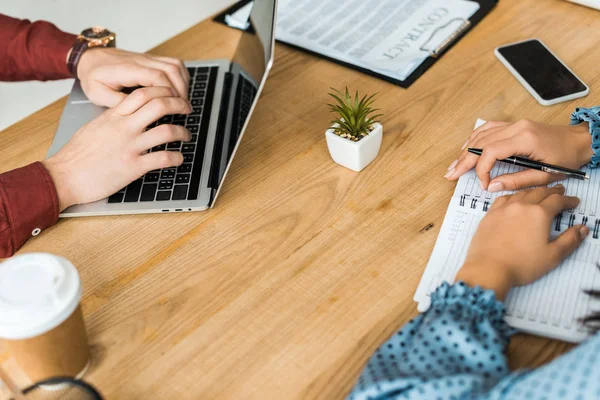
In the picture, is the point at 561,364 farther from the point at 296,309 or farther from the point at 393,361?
the point at 296,309

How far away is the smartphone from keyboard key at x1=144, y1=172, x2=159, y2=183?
661mm

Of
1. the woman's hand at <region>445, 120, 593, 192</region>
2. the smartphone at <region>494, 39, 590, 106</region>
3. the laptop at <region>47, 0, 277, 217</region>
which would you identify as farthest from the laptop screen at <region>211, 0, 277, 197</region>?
the smartphone at <region>494, 39, 590, 106</region>

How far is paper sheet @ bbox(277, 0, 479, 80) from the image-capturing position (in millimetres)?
1258

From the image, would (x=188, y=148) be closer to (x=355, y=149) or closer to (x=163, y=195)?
(x=163, y=195)

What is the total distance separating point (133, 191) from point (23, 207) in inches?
6.3

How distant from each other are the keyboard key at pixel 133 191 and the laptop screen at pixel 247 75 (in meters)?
0.12

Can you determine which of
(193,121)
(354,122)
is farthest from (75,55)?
(354,122)

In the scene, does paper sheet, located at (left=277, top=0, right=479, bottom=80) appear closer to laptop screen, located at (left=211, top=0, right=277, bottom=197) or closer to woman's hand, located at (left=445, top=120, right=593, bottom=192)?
laptop screen, located at (left=211, top=0, right=277, bottom=197)

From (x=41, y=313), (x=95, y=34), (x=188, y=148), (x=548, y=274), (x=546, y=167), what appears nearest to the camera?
(x=41, y=313)

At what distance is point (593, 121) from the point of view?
101 cm

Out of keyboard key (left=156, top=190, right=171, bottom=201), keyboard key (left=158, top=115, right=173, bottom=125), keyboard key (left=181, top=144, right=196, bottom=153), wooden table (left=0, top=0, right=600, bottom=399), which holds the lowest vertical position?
wooden table (left=0, top=0, right=600, bottom=399)

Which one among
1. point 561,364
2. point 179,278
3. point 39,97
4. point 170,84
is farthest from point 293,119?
point 39,97

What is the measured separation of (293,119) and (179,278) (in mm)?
388

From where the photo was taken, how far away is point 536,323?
0.77 m
